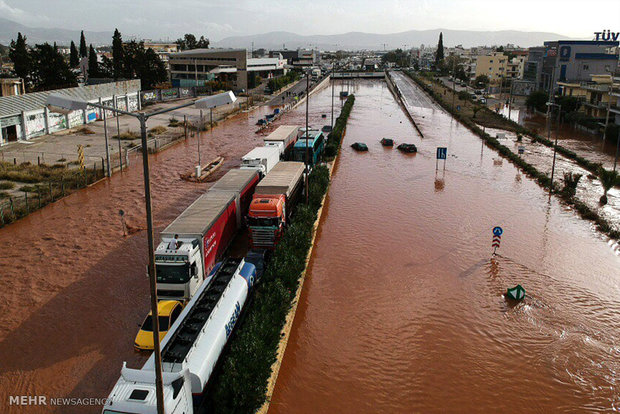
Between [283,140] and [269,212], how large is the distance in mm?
13501

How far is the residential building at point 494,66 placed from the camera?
4439 inches

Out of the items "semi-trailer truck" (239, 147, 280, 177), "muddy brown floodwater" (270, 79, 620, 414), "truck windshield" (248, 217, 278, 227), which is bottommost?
"muddy brown floodwater" (270, 79, 620, 414)

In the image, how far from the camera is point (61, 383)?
11742 mm

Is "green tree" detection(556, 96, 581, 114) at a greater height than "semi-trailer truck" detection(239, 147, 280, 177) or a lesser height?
greater

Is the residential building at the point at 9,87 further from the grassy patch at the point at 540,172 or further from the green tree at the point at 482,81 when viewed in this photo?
the green tree at the point at 482,81

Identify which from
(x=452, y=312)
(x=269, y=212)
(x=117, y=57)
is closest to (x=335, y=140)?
(x=269, y=212)

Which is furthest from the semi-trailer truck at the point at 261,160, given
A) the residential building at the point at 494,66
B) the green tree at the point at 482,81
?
the residential building at the point at 494,66

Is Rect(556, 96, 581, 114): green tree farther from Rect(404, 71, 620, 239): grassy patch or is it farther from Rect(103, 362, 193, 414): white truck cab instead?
Rect(103, 362, 193, 414): white truck cab

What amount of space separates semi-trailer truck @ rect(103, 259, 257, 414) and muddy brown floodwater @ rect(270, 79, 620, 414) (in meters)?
2.23

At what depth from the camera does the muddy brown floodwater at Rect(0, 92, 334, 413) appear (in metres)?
12.1

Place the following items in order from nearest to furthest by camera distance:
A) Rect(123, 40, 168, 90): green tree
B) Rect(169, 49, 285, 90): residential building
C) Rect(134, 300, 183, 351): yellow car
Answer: Rect(134, 300, 183, 351): yellow car
Rect(123, 40, 168, 90): green tree
Rect(169, 49, 285, 90): residential building

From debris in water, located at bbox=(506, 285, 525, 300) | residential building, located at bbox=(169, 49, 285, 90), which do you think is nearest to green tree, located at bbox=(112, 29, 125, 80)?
residential building, located at bbox=(169, 49, 285, 90)

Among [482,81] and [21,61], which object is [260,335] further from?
[482,81]

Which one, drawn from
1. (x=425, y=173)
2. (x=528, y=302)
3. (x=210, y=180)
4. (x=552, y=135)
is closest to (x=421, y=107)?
(x=552, y=135)
